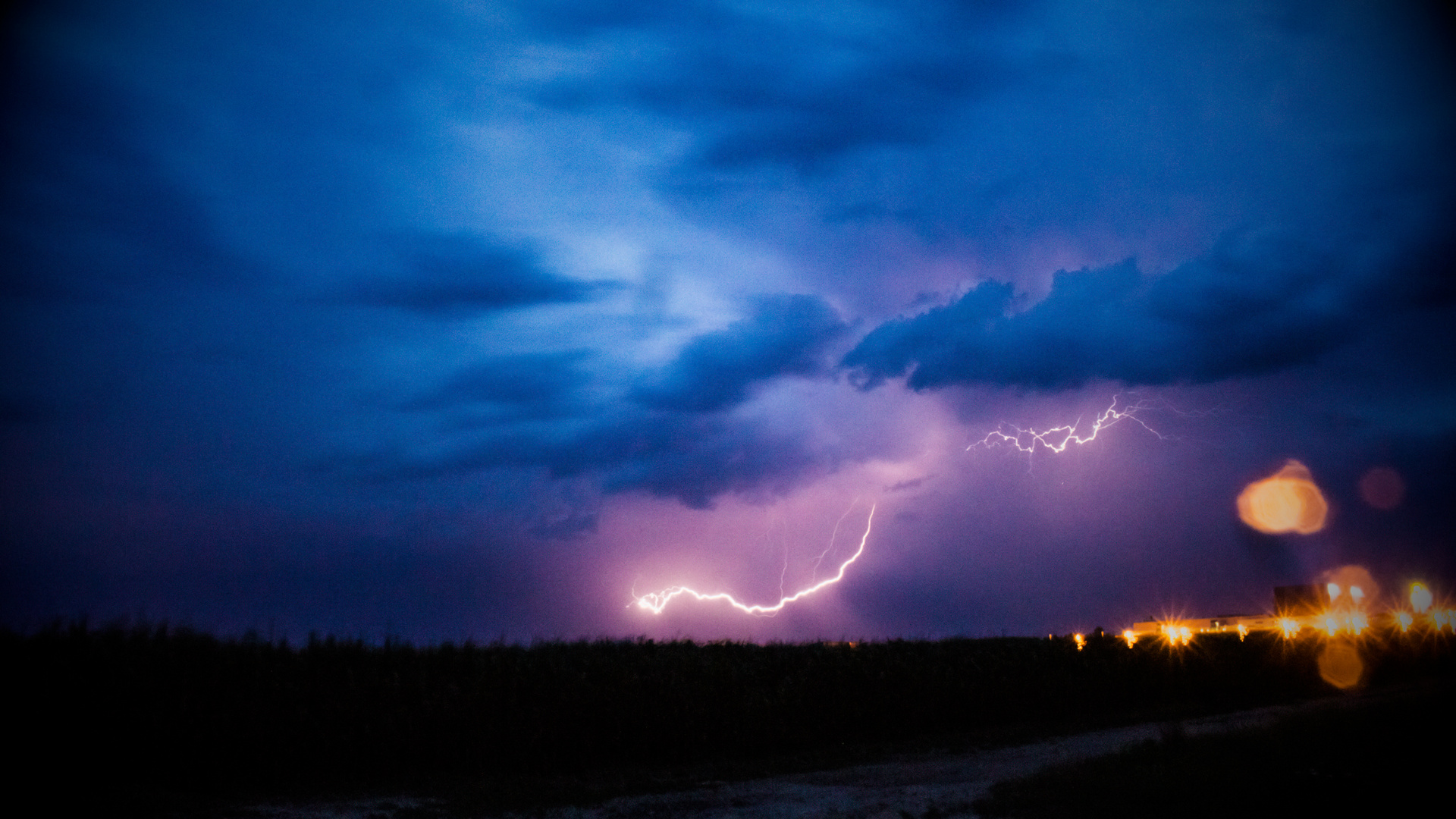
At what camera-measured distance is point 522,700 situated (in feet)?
52.9

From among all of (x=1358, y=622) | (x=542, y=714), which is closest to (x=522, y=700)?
(x=542, y=714)

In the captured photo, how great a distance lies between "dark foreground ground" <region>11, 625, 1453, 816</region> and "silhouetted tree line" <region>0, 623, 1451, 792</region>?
1.6 inches

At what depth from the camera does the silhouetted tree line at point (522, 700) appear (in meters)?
12.9

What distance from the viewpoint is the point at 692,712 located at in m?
17.0

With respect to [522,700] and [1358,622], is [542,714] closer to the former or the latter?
[522,700]

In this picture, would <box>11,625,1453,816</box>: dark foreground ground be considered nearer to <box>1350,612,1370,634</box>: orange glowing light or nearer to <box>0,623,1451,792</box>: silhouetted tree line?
<box>0,623,1451,792</box>: silhouetted tree line

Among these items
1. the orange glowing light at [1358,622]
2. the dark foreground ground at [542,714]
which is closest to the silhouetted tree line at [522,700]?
the dark foreground ground at [542,714]

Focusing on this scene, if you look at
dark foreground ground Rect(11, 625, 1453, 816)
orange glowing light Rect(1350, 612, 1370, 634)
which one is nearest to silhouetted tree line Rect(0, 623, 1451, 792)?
Result: dark foreground ground Rect(11, 625, 1453, 816)

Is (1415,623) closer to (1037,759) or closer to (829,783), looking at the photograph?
(1037,759)

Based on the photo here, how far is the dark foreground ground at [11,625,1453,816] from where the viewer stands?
12.3 meters

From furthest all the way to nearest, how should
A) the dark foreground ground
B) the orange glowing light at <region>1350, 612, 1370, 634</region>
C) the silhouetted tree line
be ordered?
the orange glowing light at <region>1350, 612, 1370, 634</region>
the silhouetted tree line
the dark foreground ground

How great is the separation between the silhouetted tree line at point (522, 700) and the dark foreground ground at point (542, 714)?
40 mm

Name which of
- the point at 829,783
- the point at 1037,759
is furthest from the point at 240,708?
the point at 1037,759

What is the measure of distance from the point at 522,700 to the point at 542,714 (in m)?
0.63
